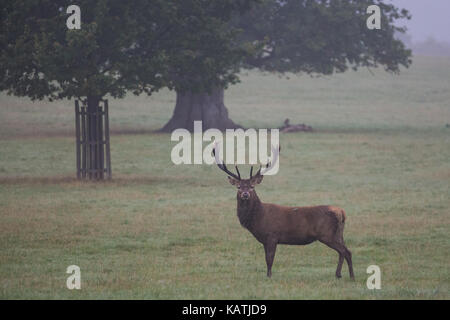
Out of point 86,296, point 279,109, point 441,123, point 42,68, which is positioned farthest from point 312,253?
point 279,109

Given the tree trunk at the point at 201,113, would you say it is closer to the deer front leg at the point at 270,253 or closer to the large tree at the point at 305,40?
the large tree at the point at 305,40

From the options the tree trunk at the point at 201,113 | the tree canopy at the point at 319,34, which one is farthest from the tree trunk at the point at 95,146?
the tree canopy at the point at 319,34

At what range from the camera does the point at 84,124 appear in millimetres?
25688

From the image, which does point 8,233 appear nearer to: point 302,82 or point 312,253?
point 312,253

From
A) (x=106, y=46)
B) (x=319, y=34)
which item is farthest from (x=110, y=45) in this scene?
(x=319, y=34)

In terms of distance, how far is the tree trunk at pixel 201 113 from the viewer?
150 ft

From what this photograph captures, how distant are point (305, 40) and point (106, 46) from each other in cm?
2161

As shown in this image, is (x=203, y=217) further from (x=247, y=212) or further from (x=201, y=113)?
(x=201, y=113)

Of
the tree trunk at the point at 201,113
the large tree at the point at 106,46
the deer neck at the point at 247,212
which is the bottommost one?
the deer neck at the point at 247,212

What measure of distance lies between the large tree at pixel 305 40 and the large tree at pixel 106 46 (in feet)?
59.5

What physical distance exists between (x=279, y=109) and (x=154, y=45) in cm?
3363

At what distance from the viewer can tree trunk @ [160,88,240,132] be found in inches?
1795

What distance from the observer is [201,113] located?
46000 millimetres

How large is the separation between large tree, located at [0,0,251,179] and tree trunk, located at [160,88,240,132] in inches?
702
